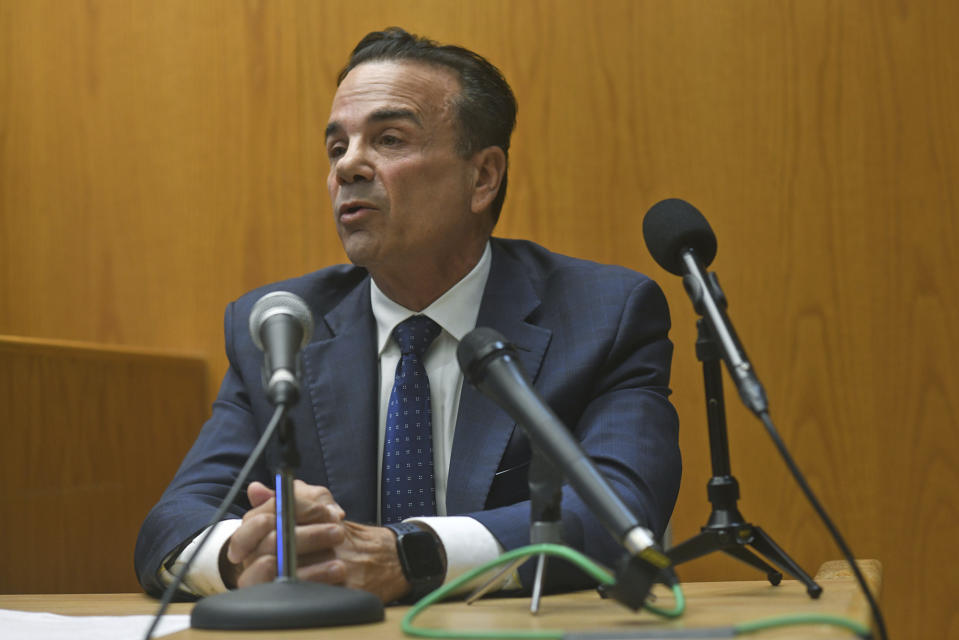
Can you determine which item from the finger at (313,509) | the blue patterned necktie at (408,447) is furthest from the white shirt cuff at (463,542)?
the blue patterned necktie at (408,447)

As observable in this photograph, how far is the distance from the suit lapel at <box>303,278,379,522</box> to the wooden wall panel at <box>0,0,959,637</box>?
24.6 inches

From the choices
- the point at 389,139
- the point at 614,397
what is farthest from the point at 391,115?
the point at 614,397

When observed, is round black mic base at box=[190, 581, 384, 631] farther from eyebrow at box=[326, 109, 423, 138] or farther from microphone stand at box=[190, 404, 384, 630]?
eyebrow at box=[326, 109, 423, 138]

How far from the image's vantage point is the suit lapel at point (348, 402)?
1604 millimetres

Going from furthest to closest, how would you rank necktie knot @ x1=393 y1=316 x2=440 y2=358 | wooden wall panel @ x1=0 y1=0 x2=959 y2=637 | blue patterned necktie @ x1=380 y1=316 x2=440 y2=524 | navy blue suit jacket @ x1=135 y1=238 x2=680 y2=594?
wooden wall panel @ x1=0 y1=0 x2=959 y2=637
necktie knot @ x1=393 y1=316 x2=440 y2=358
blue patterned necktie @ x1=380 y1=316 x2=440 y2=524
navy blue suit jacket @ x1=135 y1=238 x2=680 y2=594

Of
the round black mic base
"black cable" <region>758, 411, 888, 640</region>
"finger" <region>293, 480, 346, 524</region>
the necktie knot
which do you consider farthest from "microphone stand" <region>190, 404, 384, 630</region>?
the necktie knot

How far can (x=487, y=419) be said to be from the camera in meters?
1.57

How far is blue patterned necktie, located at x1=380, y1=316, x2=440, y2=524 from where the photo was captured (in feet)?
5.24

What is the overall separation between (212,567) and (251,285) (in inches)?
46.2

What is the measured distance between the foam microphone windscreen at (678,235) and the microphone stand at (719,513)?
106mm

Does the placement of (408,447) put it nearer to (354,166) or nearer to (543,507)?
(354,166)

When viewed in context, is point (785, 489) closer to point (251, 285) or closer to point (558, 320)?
point (558, 320)

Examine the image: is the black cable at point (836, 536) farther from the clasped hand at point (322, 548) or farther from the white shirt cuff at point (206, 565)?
the white shirt cuff at point (206, 565)

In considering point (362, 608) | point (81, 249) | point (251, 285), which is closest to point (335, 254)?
point (251, 285)
